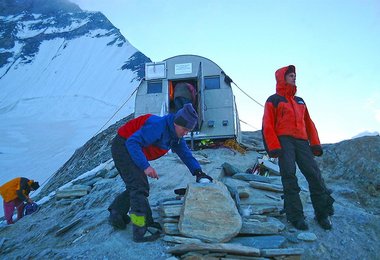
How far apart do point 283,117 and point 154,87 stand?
756 centimetres

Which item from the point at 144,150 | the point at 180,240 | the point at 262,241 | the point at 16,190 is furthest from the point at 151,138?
the point at 16,190

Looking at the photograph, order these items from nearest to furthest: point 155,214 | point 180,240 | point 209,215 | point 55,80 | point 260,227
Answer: point 180,240 < point 209,215 < point 260,227 < point 155,214 < point 55,80

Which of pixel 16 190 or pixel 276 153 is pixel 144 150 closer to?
pixel 276 153

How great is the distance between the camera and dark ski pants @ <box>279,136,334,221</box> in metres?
4.57

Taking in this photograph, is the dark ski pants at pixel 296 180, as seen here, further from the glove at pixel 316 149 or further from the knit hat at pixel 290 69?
the knit hat at pixel 290 69

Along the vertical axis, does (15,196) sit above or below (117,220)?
below

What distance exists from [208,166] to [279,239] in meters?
4.33

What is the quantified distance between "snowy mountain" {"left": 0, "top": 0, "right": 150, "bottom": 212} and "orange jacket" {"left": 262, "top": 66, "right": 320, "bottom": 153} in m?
9.31

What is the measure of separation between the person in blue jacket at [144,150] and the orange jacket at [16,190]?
535cm

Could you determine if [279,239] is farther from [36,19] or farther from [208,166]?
[36,19]

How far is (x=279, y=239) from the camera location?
13.5ft

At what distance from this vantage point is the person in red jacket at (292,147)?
15.0ft

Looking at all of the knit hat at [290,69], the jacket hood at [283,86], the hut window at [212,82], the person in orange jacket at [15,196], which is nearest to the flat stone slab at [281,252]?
the jacket hood at [283,86]

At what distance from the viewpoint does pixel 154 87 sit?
39.0 feet
